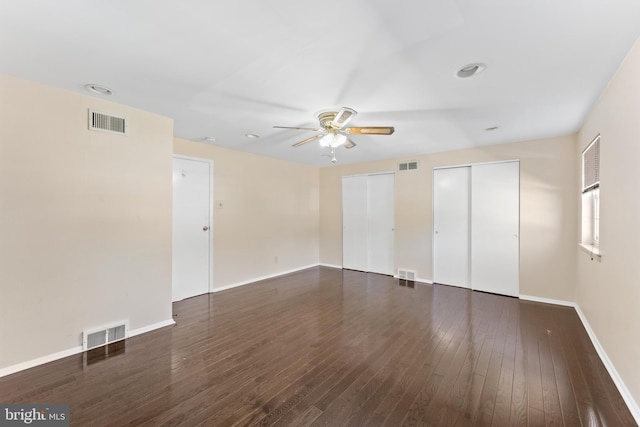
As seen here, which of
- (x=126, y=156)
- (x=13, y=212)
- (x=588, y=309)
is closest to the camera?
(x=13, y=212)

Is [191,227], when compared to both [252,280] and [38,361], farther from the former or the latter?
[38,361]

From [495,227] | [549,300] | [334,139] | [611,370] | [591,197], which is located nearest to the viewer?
[611,370]

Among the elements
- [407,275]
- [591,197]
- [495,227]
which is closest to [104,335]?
[407,275]

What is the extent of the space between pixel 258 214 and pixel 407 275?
3215mm

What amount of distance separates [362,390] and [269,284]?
317 cm

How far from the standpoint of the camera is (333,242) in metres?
6.49

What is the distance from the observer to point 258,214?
17.2 ft

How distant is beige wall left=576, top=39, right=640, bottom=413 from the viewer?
1.81 m

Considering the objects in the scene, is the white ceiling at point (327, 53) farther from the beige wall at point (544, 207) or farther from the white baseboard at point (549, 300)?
the white baseboard at point (549, 300)

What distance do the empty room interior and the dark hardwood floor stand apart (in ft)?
0.07

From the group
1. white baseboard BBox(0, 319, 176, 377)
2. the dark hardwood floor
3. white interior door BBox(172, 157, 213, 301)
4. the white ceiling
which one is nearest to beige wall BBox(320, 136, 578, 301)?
the dark hardwood floor

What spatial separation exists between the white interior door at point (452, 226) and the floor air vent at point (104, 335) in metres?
4.82

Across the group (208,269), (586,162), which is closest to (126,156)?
(208,269)

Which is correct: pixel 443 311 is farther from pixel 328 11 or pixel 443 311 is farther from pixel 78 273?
pixel 78 273
